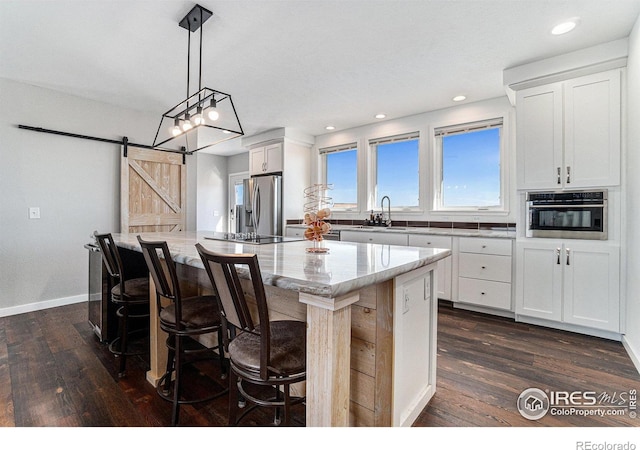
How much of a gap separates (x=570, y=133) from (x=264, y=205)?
4084 mm

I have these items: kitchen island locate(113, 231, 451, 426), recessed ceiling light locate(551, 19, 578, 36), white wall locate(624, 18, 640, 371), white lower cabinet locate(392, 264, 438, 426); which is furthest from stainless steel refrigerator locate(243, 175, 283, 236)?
white wall locate(624, 18, 640, 371)

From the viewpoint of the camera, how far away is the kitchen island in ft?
3.58

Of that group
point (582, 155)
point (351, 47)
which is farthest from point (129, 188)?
point (582, 155)

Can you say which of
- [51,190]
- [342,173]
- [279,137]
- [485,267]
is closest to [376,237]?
[485,267]

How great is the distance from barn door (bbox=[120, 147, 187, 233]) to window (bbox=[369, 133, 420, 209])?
2992 mm

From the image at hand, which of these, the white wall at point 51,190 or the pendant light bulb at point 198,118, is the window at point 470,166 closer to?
the pendant light bulb at point 198,118

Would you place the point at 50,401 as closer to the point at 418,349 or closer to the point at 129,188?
the point at 418,349

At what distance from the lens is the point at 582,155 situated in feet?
9.23

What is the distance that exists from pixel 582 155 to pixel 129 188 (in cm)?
514

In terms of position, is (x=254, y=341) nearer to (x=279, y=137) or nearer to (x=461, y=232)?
(x=461, y=232)

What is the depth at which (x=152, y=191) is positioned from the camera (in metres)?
4.51

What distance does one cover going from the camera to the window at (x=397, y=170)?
4.58 m

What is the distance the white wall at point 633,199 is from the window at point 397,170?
Answer: 2251mm

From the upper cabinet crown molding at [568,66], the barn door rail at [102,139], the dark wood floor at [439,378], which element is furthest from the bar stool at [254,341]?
the upper cabinet crown molding at [568,66]
